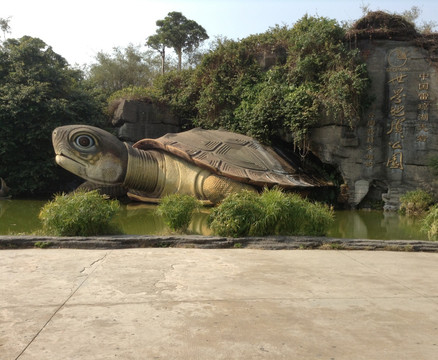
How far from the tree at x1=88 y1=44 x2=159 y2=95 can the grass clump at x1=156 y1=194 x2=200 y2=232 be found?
17866 mm

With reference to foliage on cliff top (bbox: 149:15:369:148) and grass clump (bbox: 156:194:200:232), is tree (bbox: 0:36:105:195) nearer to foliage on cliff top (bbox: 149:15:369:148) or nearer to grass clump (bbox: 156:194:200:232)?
foliage on cliff top (bbox: 149:15:369:148)

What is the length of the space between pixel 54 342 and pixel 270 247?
10.1 ft

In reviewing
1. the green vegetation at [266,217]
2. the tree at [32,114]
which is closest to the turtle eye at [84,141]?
the tree at [32,114]

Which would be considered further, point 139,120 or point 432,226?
point 139,120

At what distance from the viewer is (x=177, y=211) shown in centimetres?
557

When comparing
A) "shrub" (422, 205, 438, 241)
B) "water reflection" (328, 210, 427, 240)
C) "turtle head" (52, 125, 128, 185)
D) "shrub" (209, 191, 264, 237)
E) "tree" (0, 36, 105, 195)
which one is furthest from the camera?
"tree" (0, 36, 105, 195)

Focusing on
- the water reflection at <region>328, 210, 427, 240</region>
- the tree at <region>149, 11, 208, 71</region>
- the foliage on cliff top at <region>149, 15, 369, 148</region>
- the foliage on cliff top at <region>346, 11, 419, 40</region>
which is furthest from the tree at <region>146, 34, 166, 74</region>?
the water reflection at <region>328, 210, 427, 240</region>

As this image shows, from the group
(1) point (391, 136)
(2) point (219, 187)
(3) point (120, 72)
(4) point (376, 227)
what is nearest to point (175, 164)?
(2) point (219, 187)

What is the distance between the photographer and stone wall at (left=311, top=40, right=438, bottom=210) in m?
11.0

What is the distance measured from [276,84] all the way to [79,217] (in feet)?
27.8

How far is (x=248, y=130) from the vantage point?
38.8 ft

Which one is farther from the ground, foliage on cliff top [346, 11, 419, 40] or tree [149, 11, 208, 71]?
tree [149, 11, 208, 71]

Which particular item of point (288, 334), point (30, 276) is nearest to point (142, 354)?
point (288, 334)

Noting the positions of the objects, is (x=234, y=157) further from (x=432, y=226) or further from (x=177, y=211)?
(x=432, y=226)
